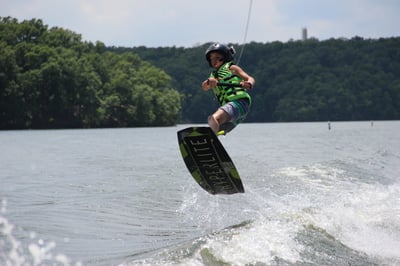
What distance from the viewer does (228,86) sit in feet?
29.8

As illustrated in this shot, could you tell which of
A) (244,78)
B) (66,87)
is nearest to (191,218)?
(244,78)

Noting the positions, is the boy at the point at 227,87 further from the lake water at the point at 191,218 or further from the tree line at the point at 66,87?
the tree line at the point at 66,87

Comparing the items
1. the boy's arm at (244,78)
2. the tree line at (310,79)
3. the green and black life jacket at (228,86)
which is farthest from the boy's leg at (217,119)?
the tree line at (310,79)

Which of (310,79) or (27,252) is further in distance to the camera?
(310,79)

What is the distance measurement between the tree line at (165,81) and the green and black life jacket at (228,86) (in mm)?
66751

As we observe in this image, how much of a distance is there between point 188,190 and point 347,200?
3783 millimetres

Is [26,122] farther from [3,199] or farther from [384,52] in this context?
[384,52]

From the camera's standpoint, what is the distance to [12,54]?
3054 inches

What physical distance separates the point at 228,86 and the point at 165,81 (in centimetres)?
8944

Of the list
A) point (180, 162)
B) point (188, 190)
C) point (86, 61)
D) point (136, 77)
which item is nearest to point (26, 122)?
point (86, 61)

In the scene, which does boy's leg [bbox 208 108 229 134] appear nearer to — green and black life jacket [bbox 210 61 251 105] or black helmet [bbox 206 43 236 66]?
green and black life jacket [bbox 210 61 251 105]

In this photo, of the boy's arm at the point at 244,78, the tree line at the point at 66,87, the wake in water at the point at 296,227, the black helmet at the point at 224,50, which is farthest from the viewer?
the tree line at the point at 66,87

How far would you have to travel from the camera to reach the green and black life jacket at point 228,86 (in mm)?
8961

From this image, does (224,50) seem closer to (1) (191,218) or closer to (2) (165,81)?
(1) (191,218)
